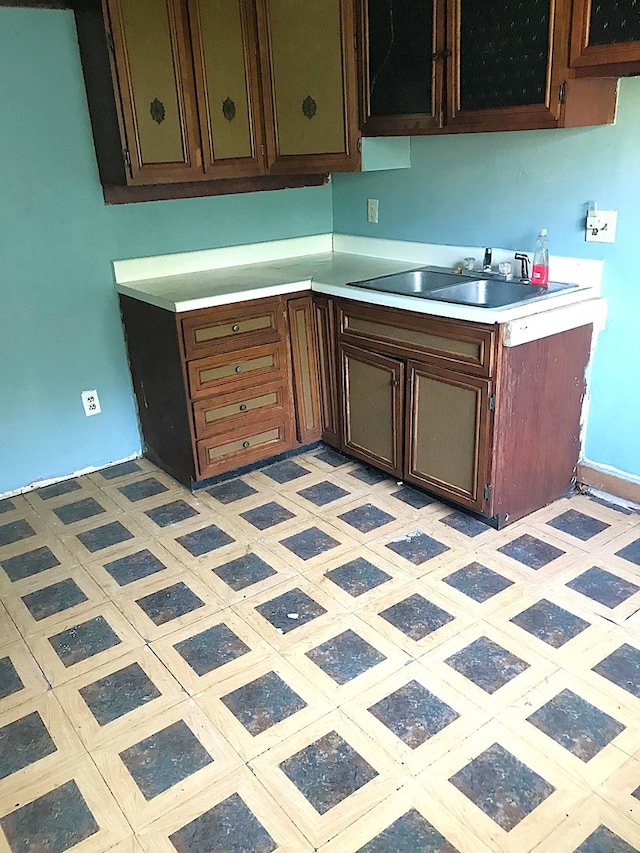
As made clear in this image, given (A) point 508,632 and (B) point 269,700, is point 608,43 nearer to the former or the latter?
(A) point 508,632

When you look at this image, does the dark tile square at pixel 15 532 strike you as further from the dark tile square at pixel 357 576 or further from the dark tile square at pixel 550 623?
the dark tile square at pixel 550 623

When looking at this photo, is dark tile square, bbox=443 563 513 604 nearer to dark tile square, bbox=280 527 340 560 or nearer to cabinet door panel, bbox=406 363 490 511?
cabinet door panel, bbox=406 363 490 511

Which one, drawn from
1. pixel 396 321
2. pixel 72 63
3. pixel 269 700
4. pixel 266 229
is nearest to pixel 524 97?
pixel 396 321

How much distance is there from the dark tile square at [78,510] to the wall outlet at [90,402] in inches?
16.8

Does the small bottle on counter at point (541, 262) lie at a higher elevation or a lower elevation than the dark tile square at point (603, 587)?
higher

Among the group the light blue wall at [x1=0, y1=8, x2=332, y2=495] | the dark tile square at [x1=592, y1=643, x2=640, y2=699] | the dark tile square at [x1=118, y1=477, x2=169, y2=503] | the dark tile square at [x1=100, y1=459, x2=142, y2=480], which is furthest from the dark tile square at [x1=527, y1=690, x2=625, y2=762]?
the light blue wall at [x1=0, y1=8, x2=332, y2=495]

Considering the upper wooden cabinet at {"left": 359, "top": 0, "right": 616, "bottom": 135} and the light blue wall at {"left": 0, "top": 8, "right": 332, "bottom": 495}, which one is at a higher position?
the upper wooden cabinet at {"left": 359, "top": 0, "right": 616, "bottom": 135}

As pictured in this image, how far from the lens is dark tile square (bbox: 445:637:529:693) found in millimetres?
1936

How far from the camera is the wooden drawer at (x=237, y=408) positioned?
299 centimetres

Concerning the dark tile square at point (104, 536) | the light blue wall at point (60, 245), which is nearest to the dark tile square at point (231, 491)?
the dark tile square at point (104, 536)

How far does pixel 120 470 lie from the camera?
3.34 meters

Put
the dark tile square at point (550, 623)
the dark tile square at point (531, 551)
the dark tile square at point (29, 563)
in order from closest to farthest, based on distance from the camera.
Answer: the dark tile square at point (550, 623)
the dark tile square at point (531, 551)
the dark tile square at point (29, 563)

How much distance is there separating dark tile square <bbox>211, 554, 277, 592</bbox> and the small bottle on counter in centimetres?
149

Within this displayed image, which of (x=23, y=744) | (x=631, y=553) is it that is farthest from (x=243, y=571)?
(x=631, y=553)
